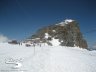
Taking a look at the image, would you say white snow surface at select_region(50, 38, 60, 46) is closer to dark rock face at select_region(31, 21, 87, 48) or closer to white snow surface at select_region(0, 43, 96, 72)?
dark rock face at select_region(31, 21, 87, 48)

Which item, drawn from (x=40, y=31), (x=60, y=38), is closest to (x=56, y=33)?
(x=60, y=38)

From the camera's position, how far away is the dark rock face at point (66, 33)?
151 metres

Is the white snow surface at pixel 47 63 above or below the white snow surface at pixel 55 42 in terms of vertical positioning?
below

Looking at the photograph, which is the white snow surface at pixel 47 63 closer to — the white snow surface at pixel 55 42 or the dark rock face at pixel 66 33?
the white snow surface at pixel 55 42

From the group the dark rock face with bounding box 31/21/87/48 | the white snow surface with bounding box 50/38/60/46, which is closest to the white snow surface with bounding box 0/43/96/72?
the white snow surface with bounding box 50/38/60/46

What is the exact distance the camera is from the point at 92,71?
11.3 meters

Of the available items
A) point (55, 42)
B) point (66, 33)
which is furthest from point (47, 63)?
point (66, 33)

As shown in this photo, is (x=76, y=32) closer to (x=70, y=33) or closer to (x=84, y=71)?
(x=70, y=33)

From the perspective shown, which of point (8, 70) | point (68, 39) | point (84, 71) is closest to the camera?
point (8, 70)

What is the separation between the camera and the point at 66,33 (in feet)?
516

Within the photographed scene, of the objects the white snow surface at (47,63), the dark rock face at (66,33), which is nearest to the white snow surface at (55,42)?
the dark rock face at (66,33)

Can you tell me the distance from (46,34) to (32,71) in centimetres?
15022

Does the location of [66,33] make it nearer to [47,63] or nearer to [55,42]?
[55,42]

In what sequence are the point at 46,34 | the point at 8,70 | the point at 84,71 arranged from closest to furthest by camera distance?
the point at 8,70, the point at 84,71, the point at 46,34
